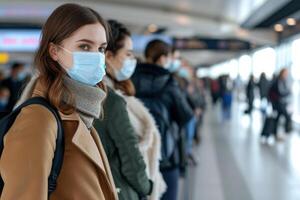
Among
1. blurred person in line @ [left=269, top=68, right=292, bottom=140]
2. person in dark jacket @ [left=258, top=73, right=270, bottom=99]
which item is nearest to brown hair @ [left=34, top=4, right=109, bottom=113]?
blurred person in line @ [left=269, top=68, right=292, bottom=140]

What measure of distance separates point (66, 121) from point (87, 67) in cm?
22

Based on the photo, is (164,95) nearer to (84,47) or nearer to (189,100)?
(189,100)

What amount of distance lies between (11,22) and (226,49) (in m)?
9.64

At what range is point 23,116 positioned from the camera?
1.33 m

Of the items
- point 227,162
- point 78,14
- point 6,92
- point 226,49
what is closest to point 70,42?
point 78,14

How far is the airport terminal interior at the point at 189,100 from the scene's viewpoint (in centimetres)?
219

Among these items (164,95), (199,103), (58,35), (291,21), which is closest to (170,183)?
(164,95)

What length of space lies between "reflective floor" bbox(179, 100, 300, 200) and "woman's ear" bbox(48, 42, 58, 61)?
4206mm

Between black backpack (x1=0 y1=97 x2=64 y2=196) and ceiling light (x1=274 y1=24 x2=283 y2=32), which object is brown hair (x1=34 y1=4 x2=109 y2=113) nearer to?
black backpack (x1=0 y1=97 x2=64 y2=196)

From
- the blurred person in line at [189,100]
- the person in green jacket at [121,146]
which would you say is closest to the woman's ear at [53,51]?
the person in green jacket at [121,146]

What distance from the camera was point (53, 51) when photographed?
61.3 inches

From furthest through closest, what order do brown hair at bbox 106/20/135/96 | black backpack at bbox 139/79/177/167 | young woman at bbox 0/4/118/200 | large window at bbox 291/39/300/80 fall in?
large window at bbox 291/39/300/80 < black backpack at bbox 139/79/177/167 < brown hair at bbox 106/20/135/96 < young woman at bbox 0/4/118/200

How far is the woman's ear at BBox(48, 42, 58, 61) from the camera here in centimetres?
155

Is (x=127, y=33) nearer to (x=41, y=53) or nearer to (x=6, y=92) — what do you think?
(x=41, y=53)
